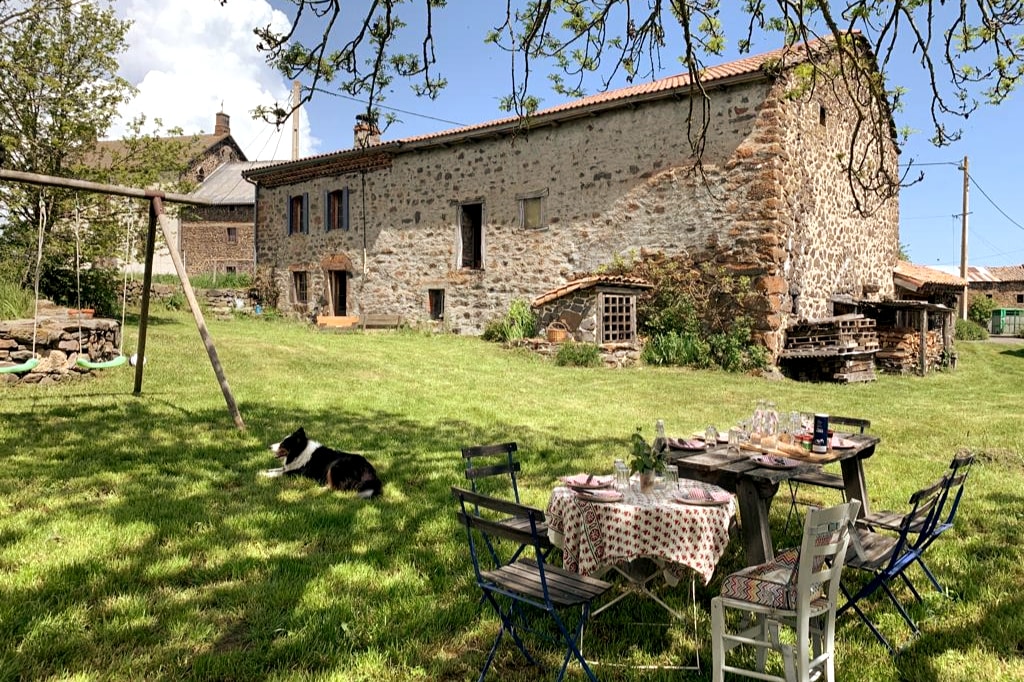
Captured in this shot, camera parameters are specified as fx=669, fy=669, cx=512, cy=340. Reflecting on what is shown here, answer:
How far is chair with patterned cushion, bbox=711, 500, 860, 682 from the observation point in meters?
2.60

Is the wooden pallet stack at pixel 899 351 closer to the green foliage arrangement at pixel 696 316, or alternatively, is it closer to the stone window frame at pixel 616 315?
the green foliage arrangement at pixel 696 316

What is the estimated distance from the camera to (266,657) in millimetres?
2918

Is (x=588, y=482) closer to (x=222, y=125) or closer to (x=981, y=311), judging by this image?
(x=981, y=311)

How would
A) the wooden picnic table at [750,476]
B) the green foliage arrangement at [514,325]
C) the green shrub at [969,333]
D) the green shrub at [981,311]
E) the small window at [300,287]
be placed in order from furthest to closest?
the green shrub at [981,311] → the green shrub at [969,333] → the small window at [300,287] → the green foliage arrangement at [514,325] → the wooden picnic table at [750,476]

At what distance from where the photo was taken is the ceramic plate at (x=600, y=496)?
3.23 m

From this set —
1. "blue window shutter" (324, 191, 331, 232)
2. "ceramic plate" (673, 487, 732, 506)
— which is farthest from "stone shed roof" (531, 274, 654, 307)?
"ceramic plate" (673, 487, 732, 506)

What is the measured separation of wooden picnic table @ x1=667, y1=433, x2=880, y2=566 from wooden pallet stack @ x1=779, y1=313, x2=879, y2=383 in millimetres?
9744

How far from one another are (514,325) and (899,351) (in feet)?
28.6

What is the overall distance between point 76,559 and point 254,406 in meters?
4.59

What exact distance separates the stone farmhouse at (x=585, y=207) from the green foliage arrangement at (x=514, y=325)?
0.46 meters

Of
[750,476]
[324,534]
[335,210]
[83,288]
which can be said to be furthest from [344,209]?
Result: [750,476]

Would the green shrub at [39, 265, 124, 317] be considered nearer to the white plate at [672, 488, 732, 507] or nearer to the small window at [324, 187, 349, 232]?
the small window at [324, 187, 349, 232]

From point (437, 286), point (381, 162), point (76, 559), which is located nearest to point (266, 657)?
point (76, 559)

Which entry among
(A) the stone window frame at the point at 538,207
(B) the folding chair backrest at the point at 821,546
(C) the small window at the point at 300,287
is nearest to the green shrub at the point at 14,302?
(A) the stone window frame at the point at 538,207
